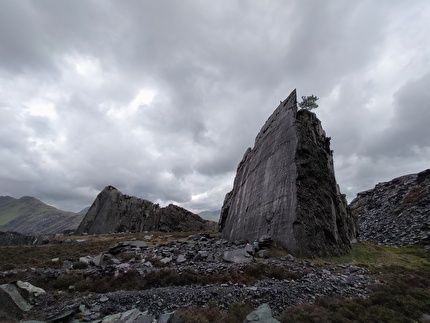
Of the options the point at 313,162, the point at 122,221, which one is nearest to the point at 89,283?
the point at 313,162

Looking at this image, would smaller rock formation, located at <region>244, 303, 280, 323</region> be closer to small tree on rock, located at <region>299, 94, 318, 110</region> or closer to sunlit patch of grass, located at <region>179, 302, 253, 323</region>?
sunlit patch of grass, located at <region>179, 302, 253, 323</region>

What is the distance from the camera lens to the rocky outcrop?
46241mm

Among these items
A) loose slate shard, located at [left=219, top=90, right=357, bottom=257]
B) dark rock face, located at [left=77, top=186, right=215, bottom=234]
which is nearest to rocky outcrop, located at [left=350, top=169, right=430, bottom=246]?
loose slate shard, located at [left=219, top=90, right=357, bottom=257]

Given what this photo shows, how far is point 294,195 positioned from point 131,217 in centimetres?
7334

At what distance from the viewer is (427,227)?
149ft

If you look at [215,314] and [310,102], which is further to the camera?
[310,102]

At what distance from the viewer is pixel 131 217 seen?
86062 mm

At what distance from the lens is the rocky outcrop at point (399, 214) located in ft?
152

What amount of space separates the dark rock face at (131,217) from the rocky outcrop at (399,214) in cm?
5189

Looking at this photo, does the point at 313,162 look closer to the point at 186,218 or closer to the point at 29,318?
the point at 29,318

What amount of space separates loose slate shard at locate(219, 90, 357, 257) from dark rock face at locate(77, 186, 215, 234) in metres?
53.6

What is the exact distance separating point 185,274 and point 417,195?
2764 inches

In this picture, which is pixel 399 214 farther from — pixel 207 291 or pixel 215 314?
pixel 215 314

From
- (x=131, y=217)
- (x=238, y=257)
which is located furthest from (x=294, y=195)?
(x=131, y=217)
